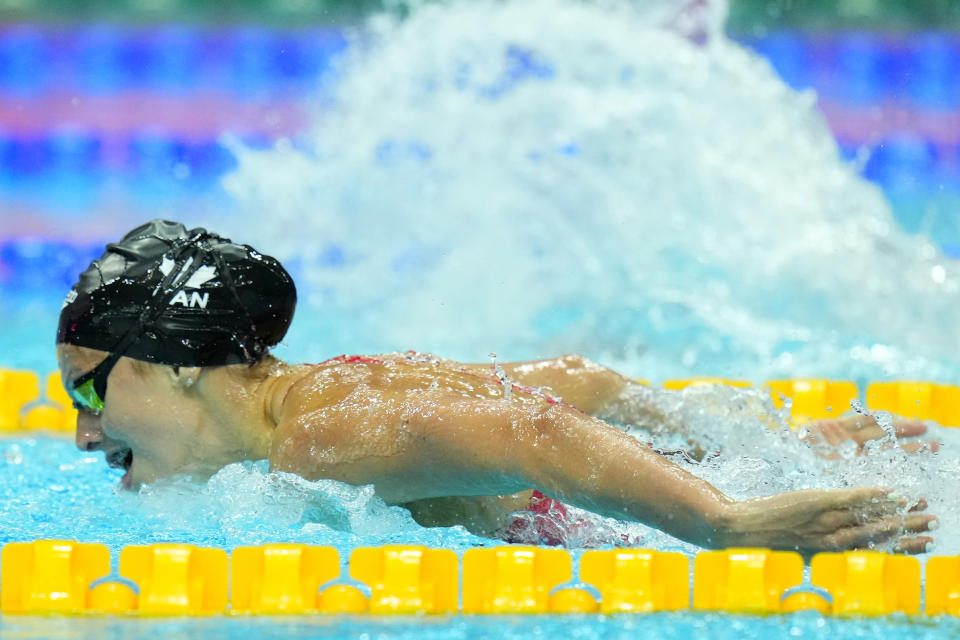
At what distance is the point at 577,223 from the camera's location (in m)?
5.87

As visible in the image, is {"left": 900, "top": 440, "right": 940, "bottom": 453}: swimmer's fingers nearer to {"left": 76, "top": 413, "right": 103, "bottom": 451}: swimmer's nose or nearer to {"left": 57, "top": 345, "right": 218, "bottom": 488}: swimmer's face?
{"left": 57, "top": 345, "right": 218, "bottom": 488}: swimmer's face

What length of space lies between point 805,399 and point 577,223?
232 cm

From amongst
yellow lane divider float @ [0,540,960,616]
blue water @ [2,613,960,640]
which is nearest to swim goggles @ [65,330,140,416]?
yellow lane divider float @ [0,540,960,616]

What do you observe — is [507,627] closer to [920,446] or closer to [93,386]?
[93,386]

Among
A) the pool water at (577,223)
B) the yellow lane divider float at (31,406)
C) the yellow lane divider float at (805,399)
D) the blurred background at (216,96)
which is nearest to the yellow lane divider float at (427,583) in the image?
the pool water at (577,223)

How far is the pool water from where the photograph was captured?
4941 millimetres

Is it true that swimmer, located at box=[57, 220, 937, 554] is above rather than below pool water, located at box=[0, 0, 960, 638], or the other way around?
below

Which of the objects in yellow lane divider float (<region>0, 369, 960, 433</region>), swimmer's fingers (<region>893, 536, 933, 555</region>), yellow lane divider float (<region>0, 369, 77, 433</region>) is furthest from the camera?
yellow lane divider float (<region>0, 369, 77, 433</region>)

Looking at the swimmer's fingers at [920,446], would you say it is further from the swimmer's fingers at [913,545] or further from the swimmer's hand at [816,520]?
the swimmer's hand at [816,520]

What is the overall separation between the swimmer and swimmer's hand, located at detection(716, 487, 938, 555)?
97 mm

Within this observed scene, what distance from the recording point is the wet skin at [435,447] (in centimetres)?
177

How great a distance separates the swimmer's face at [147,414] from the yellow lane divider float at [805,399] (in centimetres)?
163

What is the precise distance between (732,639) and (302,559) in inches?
27.2

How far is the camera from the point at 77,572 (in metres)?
1.99
